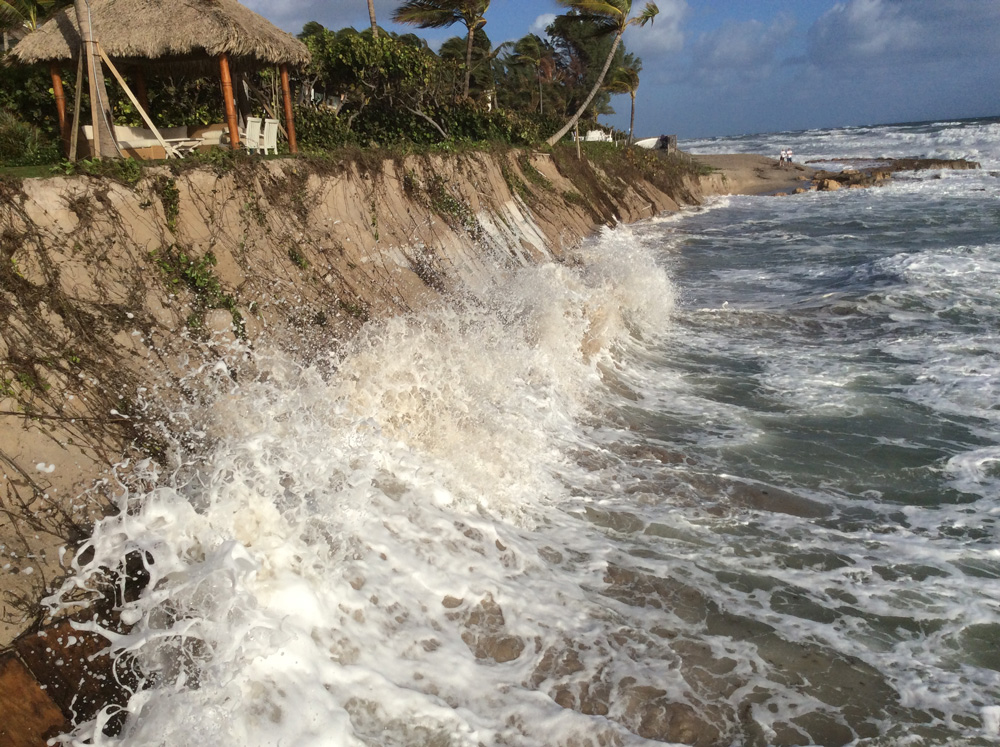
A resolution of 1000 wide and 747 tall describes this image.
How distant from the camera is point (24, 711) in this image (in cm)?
334

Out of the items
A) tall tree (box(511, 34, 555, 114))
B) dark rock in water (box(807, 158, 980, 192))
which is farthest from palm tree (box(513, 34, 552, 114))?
dark rock in water (box(807, 158, 980, 192))

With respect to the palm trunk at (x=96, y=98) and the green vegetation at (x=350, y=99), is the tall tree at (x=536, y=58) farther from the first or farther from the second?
the palm trunk at (x=96, y=98)

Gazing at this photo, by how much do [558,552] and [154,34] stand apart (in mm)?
10330

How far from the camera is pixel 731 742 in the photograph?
3.52 meters

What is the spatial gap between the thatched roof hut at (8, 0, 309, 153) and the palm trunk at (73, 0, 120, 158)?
1215 millimetres

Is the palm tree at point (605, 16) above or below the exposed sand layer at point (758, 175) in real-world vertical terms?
above

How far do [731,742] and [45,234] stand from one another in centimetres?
664

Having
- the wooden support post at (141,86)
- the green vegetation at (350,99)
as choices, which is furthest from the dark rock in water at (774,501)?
the wooden support post at (141,86)

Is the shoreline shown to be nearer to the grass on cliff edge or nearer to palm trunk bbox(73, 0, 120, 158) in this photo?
the grass on cliff edge

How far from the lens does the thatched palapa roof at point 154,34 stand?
1065 centimetres

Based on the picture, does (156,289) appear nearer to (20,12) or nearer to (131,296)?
(131,296)

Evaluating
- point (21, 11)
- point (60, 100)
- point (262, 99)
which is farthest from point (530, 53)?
point (60, 100)

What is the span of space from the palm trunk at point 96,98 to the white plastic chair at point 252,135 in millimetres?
2140

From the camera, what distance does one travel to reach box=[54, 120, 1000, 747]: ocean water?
11.6 ft
